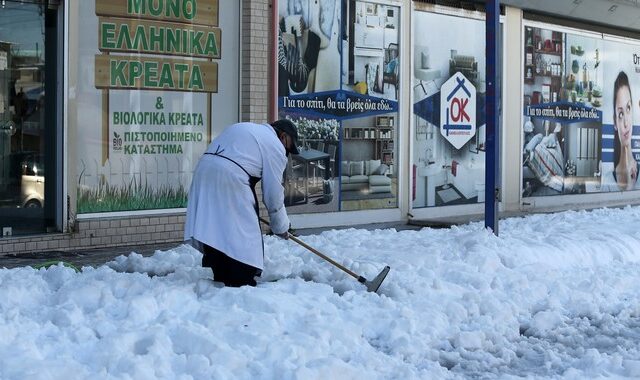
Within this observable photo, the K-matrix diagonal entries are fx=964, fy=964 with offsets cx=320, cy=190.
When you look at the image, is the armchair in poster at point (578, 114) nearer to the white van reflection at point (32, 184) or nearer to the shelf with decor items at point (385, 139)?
the shelf with decor items at point (385, 139)

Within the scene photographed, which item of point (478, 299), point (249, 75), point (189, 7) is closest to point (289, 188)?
point (249, 75)

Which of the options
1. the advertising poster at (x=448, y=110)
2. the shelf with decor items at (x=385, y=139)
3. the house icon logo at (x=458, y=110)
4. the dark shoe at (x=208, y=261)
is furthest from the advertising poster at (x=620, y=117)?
the dark shoe at (x=208, y=261)

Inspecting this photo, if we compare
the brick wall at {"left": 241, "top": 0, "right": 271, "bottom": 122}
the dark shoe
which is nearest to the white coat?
the dark shoe

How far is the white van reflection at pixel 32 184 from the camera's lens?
10570mm

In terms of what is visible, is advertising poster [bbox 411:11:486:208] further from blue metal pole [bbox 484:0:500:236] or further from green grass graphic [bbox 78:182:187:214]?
green grass graphic [bbox 78:182:187:214]

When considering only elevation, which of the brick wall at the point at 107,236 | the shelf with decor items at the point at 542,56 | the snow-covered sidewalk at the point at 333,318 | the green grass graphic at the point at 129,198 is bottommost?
the snow-covered sidewalk at the point at 333,318

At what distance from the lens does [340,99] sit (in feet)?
44.3

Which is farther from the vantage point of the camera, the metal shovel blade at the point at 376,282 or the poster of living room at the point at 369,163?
the poster of living room at the point at 369,163

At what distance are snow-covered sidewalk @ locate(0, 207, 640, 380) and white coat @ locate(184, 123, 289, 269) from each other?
14.9 inches

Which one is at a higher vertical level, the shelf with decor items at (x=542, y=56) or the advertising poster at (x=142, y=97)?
the shelf with decor items at (x=542, y=56)

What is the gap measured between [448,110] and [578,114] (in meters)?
4.02

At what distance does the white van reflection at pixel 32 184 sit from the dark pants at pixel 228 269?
3.91m

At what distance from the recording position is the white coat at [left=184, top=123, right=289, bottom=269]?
7246 mm

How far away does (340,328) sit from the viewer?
656 centimetres
